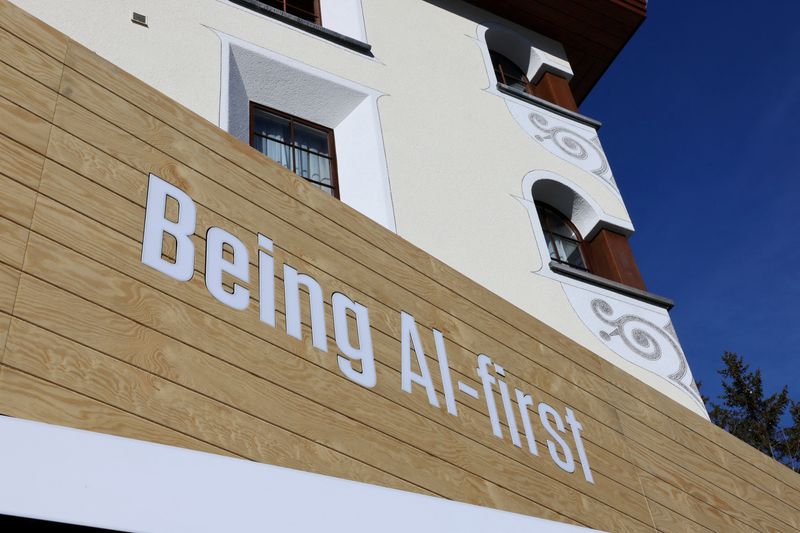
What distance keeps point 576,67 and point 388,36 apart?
3117mm

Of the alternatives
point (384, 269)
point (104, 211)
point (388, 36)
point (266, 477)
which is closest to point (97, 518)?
point (266, 477)

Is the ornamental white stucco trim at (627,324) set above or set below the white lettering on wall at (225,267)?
above

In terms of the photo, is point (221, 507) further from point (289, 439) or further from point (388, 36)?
A: point (388, 36)

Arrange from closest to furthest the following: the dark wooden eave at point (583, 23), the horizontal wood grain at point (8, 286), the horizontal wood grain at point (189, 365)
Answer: the horizontal wood grain at point (8, 286) < the horizontal wood grain at point (189, 365) < the dark wooden eave at point (583, 23)

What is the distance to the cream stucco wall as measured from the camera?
17.8 feet

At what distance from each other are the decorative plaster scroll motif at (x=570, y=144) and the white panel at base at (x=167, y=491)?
543 centimetres

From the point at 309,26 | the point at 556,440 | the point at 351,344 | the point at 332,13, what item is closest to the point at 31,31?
the point at 351,344

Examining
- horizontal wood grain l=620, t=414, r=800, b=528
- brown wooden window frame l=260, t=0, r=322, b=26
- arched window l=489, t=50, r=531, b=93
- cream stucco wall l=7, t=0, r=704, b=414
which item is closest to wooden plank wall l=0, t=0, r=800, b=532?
horizontal wood grain l=620, t=414, r=800, b=528

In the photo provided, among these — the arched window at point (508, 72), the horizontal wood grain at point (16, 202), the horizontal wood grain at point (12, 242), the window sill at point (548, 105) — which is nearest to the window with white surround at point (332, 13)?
the window sill at point (548, 105)

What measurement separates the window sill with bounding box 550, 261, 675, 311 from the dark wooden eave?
3.59 metres

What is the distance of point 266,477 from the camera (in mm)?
2432

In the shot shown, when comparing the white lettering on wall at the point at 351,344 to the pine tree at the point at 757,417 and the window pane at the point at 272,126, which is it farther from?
the pine tree at the point at 757,417

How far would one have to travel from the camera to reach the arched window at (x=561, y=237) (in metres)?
7.33

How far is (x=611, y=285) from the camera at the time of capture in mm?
6617
